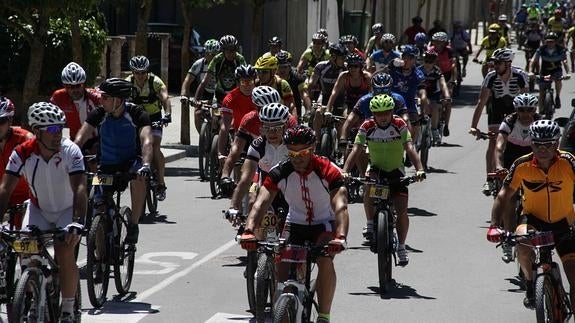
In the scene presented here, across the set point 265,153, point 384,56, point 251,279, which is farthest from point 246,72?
point 384,56

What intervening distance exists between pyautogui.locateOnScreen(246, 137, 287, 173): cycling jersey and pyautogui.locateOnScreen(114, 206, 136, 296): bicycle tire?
1362 millimetres

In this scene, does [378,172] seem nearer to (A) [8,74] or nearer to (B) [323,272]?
(B) [323,272]

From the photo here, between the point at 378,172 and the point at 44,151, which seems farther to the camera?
the point at 378,172

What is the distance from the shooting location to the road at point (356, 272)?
38.8 ft

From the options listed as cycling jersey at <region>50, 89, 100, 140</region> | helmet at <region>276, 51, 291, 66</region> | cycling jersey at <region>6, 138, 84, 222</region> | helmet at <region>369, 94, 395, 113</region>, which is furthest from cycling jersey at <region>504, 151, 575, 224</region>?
helmet at <region>276, 51, 291, 66</region>

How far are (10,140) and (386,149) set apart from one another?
415 cm

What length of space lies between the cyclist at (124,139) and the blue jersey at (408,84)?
310 inches

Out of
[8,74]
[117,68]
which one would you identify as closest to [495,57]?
[8,74]

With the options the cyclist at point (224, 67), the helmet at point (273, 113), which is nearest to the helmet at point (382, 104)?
the helmet at point (273, 113)

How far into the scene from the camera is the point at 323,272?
981 centimetres

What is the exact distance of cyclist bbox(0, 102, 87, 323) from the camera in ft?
33.1

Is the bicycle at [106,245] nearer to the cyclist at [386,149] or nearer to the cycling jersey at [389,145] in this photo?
the cyclist at [386,149]

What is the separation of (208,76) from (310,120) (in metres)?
2.59

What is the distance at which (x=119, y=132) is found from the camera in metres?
12.7
